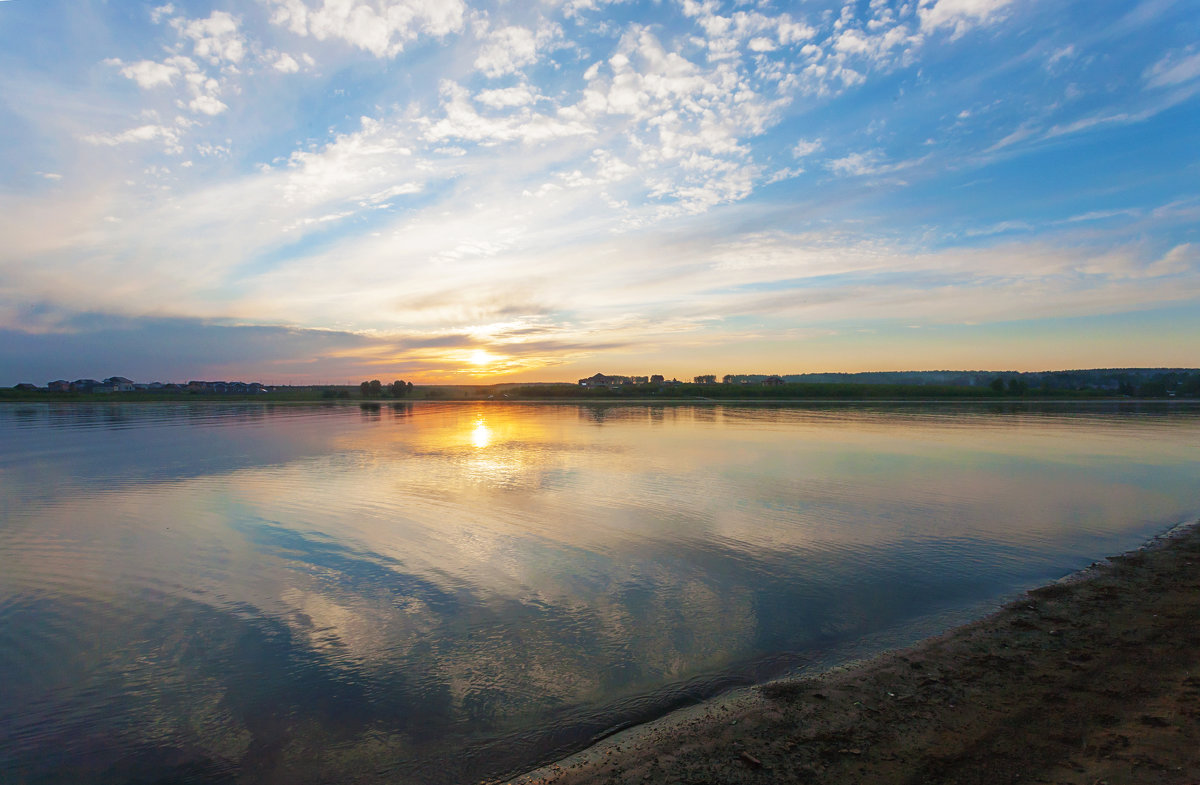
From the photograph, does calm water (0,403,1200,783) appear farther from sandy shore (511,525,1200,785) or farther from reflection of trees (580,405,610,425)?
reflection of trees (580,405,610,425)

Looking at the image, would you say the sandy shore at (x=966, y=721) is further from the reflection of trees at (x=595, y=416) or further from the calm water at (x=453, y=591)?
the reflection of trees at (x=595, y=416)

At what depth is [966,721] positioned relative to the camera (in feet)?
16.9

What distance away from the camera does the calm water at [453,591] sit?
Result: 561 centimetres

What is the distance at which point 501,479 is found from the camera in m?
18.9

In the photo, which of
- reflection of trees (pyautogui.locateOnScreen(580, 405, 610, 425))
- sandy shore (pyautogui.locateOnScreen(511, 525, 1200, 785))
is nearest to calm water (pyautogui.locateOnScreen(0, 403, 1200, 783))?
sandy shore (pyautogui.locateOnScreen(511, 525, 1200, 785))

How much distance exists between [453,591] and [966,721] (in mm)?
6938

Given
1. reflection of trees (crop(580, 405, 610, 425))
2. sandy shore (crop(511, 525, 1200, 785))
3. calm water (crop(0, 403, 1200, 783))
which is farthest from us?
reflection of trees (crop(580, 405, 610, 425))

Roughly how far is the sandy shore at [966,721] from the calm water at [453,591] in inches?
24.7

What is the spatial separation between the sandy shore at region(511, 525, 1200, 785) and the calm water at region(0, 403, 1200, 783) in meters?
0.63

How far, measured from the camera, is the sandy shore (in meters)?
4.47

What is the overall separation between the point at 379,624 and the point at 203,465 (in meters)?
18.3

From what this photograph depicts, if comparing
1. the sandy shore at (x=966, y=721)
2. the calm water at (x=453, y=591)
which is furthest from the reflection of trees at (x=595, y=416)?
the sandy shore at (x=966, y=721)

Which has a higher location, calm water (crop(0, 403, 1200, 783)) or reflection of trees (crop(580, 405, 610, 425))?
reflection of trees (crop(580, 405, 610, 425))

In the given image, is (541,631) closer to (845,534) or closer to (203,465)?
(845,534)
